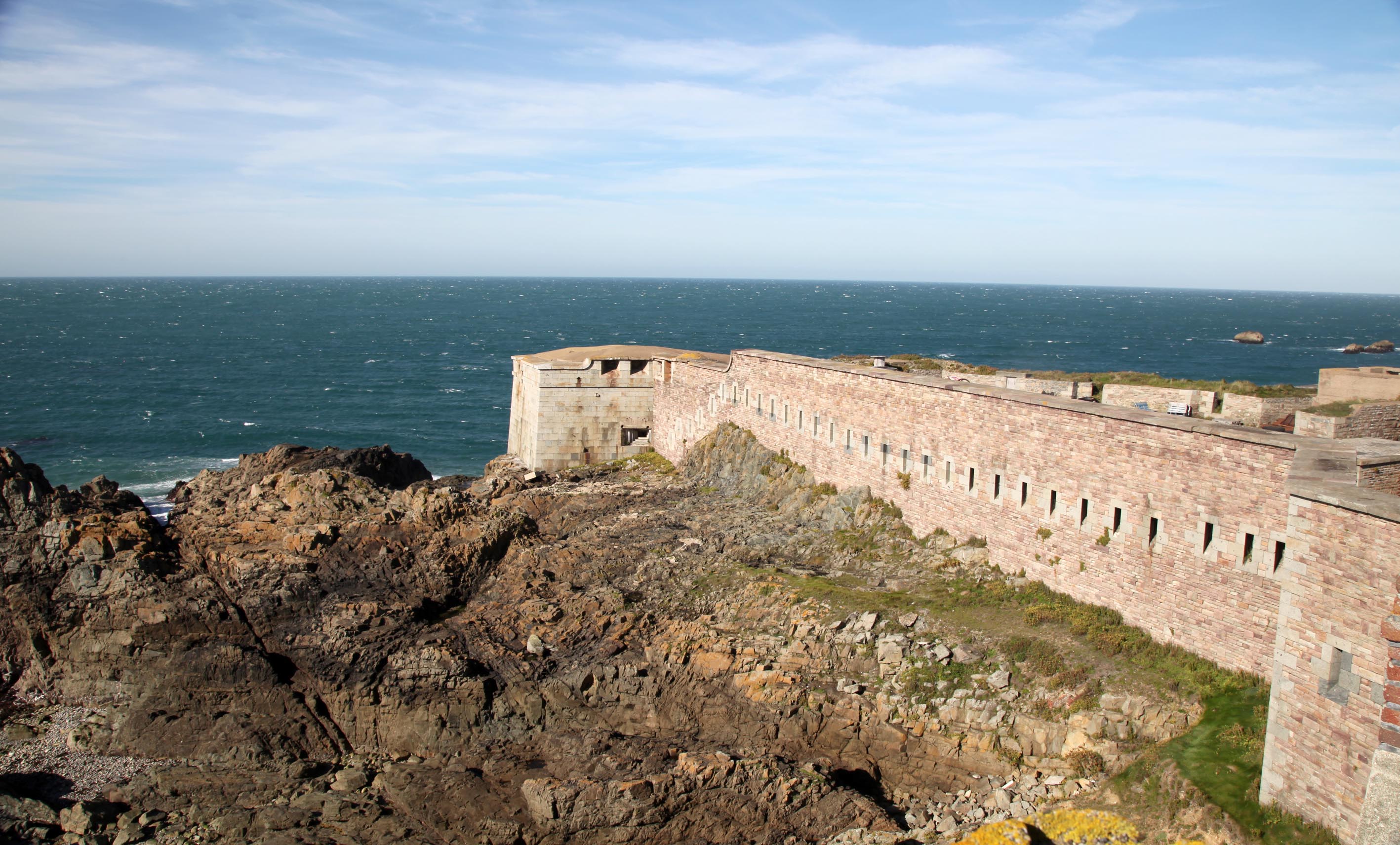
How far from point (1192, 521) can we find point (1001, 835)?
6.48 meters

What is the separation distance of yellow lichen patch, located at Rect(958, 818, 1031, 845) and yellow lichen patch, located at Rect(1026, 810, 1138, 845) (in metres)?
0.48

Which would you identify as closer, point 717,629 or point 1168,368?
point 717,629

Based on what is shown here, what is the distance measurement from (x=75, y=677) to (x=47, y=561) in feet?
10.3

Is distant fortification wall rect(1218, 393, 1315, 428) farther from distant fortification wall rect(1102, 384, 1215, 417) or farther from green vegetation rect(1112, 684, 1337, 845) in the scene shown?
green vegetation rect(1112, 684, 1337, 845)

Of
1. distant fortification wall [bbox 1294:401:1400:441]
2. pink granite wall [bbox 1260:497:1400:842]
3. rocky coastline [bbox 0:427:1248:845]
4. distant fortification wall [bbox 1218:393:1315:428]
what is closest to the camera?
pink granite wall [bbox 1260:497:1400:842]

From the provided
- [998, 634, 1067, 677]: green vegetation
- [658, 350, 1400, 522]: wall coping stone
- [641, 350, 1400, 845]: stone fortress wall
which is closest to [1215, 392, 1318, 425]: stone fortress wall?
[658, 350, 1400, 522]: wall coping stone

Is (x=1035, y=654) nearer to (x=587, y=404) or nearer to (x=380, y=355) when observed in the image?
(x=587, y=404)

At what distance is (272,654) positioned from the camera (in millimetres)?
21438

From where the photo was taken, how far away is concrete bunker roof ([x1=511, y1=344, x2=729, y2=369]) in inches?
1406

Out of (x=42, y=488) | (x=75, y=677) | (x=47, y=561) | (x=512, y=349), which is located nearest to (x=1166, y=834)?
(x=75, y=677)

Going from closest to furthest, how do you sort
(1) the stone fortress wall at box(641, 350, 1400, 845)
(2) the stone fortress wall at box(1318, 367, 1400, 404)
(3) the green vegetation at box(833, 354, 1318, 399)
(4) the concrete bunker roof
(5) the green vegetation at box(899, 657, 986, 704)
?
1. (1) the stone fortress wall at box(641, 350, 1400, 845)
2. (5) the green vegetation at box(899, 657, 986, 704)
3. (2) the stone fortress wall at box(1318, 367, 1400, 404)
4. (3) the green vegetation at box(833, 354, 1318, 399)
5. (4) the concrete bunker roof

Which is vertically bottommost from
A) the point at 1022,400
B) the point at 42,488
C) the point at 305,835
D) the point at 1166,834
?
the point at 305,835

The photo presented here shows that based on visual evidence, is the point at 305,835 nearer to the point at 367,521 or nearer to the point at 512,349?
the point at 367,521

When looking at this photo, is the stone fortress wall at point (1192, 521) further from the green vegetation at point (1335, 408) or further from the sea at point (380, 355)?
the sea at point (380, 355)
